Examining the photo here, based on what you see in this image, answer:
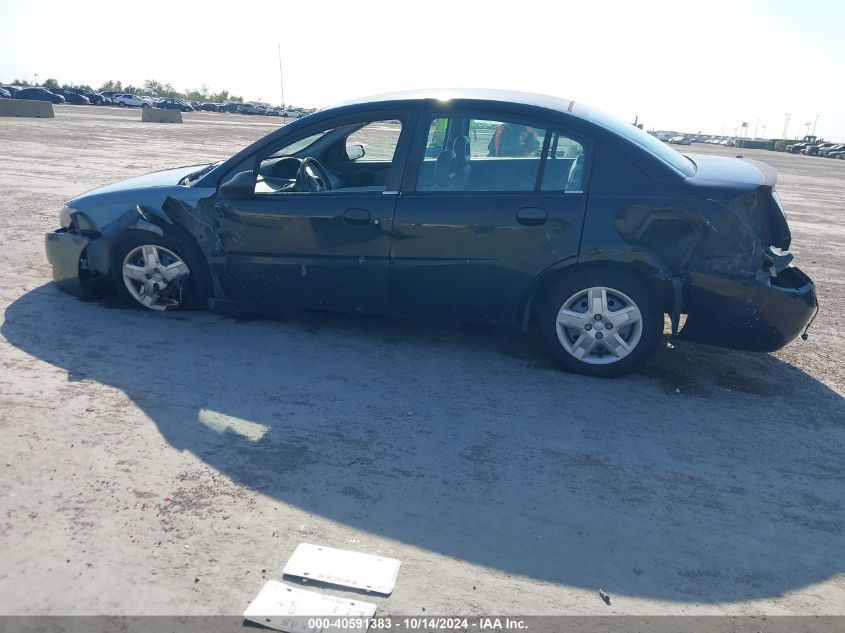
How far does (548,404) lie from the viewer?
4.38 metres

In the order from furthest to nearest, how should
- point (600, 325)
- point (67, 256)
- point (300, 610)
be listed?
point (67, 256) → point (600, 325) → point (300, 610)

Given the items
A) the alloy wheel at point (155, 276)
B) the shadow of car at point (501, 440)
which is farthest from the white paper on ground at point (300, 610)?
the alloy wheel at point (155, 276)

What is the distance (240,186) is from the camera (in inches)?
204

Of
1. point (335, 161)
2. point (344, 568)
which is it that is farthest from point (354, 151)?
point (344, 568)

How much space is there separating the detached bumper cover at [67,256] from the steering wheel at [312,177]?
6.03ft

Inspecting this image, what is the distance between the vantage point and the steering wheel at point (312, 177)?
17.9 ft

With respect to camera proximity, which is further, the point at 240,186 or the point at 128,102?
the point at 128,102

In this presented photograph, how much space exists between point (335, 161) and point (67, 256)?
7.75ft

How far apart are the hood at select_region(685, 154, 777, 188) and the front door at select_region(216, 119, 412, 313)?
2.20 m

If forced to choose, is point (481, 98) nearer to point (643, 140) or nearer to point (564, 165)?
point (564, 165)

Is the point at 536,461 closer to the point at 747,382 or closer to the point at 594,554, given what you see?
the point at 594,554

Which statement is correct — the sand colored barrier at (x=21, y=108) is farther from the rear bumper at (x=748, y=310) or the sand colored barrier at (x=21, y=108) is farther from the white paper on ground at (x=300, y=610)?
the white paper on ground at (x=300, y=610)

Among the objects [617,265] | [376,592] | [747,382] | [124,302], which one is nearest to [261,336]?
[124,302]

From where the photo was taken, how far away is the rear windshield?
16.0ft
